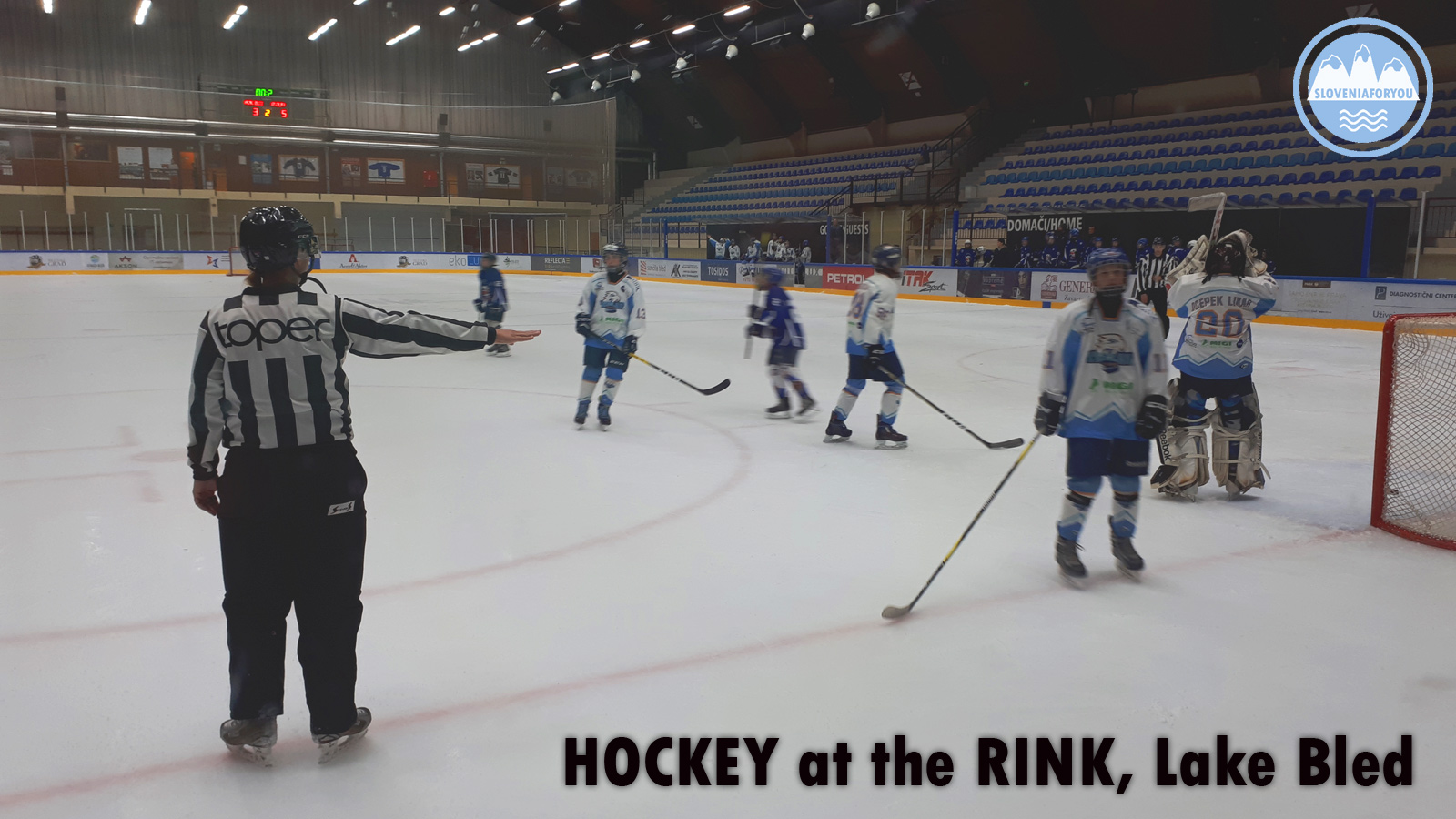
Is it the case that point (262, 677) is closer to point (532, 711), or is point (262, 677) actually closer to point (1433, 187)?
point (532, 711)

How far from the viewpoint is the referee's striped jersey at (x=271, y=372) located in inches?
97.9

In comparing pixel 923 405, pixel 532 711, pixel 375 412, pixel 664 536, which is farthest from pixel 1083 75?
pixel 532 711

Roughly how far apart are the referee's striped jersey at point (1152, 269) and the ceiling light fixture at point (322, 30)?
1401 inches

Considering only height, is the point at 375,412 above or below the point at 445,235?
below

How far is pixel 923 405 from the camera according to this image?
29.3 feet

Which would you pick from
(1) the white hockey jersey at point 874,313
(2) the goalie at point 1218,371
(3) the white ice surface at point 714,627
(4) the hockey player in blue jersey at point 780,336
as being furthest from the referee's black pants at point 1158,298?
(2) the goalie at point 1218,371

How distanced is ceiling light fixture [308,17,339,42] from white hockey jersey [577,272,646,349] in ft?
125

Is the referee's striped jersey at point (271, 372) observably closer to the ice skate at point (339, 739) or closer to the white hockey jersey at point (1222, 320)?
the ice skate at point (339, 739)

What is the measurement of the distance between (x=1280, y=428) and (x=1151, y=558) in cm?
409

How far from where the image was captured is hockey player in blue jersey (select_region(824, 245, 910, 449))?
6.88 m

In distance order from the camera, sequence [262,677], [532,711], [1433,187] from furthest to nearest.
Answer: [1433,187] → [532,711] → [262,677]

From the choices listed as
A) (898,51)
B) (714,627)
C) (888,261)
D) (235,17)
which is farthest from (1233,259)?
(235,17)

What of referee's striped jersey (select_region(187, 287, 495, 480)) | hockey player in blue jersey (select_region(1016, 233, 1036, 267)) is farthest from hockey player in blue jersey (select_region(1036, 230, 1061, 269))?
referee's striped jersey (select_region(187, 287, 495, 480))

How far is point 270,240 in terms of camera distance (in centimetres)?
247
